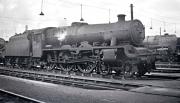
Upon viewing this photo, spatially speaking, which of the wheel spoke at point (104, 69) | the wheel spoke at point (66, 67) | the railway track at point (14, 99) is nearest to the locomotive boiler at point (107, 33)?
the wheel spoke at point (104, 69)

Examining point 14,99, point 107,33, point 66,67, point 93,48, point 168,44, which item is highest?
point 107,33

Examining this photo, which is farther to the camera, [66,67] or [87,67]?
[66,67]

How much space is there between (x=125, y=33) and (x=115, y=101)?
5650mm

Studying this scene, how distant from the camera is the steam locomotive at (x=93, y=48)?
1129 cm

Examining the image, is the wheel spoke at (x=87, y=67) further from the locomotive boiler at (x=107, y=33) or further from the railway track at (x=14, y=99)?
the railway track at (x=14, y=99)

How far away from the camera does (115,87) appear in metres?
9.11

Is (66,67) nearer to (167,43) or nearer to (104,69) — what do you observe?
(104,69)

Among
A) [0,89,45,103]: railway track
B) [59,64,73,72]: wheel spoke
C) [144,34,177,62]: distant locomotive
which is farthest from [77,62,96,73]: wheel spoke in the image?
[144,34,177,62]: distant locomotive

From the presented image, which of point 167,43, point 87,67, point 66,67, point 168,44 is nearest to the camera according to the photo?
point 87,67

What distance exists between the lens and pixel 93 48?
485 inches

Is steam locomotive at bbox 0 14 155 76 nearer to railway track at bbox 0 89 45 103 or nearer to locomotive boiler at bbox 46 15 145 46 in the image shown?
locomotive boiler at bbox 46 15 145 46

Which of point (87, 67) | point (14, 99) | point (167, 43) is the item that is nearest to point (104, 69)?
point (87, 67)

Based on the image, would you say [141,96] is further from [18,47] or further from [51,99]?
[18,47]

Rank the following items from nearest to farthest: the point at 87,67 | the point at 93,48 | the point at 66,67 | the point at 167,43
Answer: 1. the point at 93,48
2. the point at 87,67
3. the point at 66,67
4. the point at 167,43
